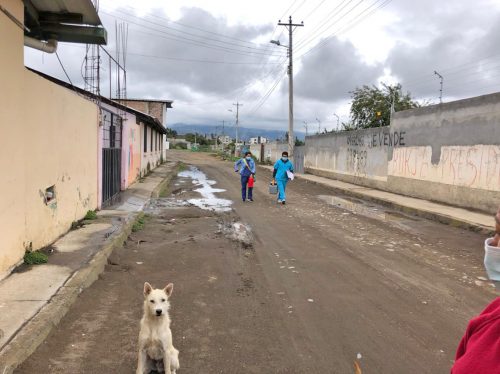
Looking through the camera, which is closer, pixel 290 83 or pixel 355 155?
pixel 355 155

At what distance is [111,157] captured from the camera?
14414mm

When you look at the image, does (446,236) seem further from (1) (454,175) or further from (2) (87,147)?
(2) (87,147)

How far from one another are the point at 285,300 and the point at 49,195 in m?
4.57

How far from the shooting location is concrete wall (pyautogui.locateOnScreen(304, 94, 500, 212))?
42.1ft

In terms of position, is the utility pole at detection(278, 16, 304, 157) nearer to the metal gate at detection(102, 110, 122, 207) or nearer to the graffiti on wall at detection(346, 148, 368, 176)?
the graffiti on wall at detection(346, 148, 368, 176)

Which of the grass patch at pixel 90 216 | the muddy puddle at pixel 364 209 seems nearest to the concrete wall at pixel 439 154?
the muddy puddle at pixel 364 209

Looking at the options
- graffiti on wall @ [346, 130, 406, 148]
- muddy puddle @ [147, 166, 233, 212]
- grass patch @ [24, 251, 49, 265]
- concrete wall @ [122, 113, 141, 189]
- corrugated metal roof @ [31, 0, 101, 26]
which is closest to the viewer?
grass patch @ [24, 251, 49, 265]

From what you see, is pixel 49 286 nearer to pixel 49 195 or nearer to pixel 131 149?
pixel 49 195

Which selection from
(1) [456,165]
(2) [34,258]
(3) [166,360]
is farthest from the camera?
(1) [456,165]

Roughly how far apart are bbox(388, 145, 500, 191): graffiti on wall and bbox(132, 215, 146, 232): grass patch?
30.7 feet

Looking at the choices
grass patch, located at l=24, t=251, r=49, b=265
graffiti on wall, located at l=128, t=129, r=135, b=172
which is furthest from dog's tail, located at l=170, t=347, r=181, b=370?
graffiti on wall, located at l=128, t=129, r=135, b=172

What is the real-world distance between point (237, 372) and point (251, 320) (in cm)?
113

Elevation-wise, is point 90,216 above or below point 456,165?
below

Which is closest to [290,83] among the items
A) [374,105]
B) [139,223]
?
[374,105]
